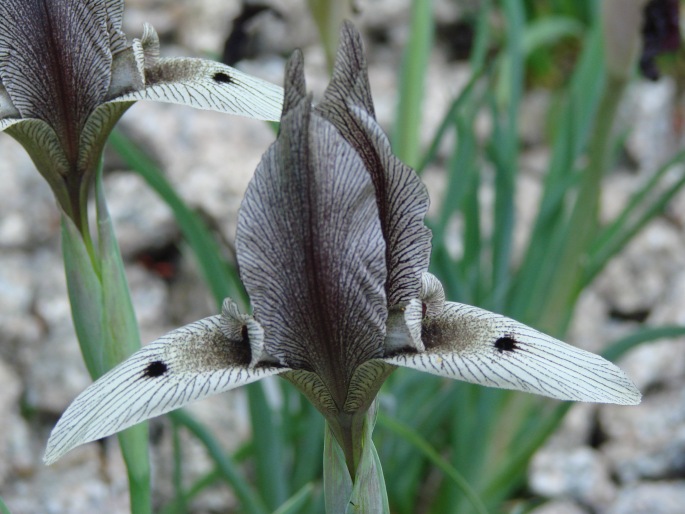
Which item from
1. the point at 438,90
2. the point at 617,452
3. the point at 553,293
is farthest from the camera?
the point at 438,90

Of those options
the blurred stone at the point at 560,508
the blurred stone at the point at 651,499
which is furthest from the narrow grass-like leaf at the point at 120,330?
the blurred stone at the point at 651,499

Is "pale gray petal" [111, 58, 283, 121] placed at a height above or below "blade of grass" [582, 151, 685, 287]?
above

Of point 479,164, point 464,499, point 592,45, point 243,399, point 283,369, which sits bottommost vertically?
point 464,499

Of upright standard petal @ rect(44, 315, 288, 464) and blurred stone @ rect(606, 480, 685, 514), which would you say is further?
blurred stone @ rect(606, 480, 685, 514)

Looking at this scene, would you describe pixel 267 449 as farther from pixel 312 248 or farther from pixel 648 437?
pixel 648 437

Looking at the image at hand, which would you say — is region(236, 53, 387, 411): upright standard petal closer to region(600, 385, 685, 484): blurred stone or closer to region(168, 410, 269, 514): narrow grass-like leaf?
region(168, 410, 269, 514): narrow grass-like leaf

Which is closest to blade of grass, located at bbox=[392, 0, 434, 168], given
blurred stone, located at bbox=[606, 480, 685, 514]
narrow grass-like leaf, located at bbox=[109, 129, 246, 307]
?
narrow grass-like leaf, located at bbox=[109, 129, 246, 307]

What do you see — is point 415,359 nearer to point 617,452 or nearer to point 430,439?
point 430,439

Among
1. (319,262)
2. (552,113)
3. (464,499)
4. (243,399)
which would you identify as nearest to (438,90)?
(552,113)
